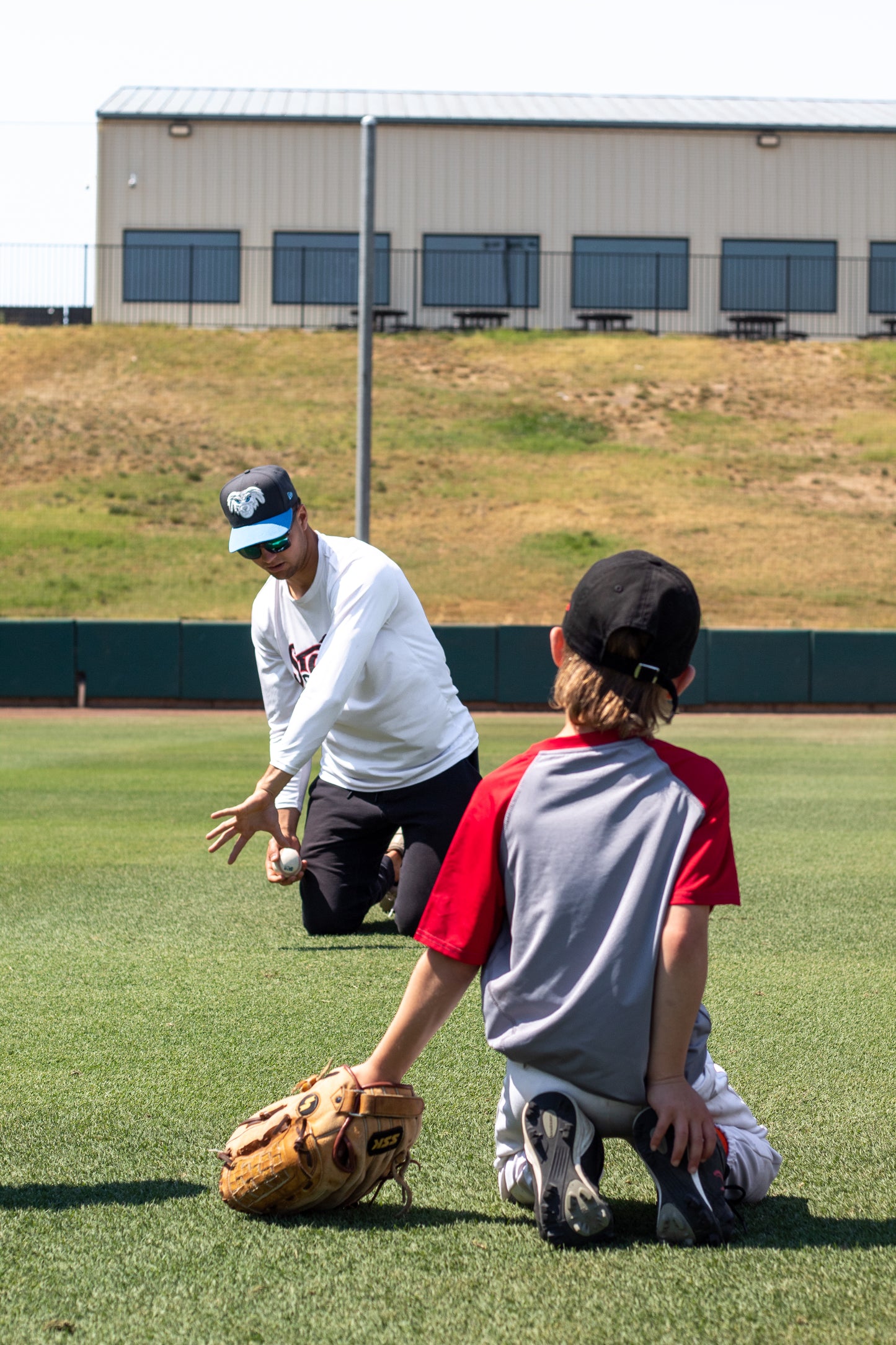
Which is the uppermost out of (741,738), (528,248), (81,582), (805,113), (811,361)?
(805,113)

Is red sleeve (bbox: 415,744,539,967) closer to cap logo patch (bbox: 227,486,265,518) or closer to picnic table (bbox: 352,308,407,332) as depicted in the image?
cap logo patch (bbox: 227,486,265,518)

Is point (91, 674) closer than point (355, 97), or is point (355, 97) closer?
point (91, 674)

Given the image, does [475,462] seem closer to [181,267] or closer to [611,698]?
[181,267]

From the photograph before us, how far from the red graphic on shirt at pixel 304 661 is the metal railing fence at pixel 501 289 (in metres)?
34.8

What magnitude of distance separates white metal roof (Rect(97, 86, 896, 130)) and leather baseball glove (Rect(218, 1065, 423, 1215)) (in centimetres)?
3852

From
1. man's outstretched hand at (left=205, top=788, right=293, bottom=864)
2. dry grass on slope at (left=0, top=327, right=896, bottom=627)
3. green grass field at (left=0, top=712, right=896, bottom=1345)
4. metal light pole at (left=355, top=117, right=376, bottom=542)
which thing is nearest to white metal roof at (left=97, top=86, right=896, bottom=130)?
→ dry grass on slope at (left=0, top=327, right=896, bottom=627)

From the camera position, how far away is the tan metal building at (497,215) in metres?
38.2

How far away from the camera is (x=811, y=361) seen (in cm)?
3822

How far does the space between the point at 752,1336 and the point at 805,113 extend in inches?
1718

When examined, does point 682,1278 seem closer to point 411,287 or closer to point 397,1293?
point 397,1293

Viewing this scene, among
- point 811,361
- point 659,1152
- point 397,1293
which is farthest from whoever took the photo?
point 811,361

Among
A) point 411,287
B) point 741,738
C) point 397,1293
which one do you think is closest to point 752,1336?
point 397,1293

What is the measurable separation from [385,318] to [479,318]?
9.12ft

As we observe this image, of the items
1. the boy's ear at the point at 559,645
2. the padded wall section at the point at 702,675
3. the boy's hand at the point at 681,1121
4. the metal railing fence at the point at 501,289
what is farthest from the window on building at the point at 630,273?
the boy's hand at the point at 681,1121
